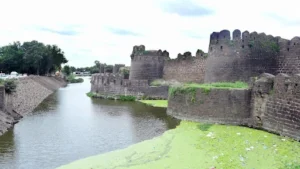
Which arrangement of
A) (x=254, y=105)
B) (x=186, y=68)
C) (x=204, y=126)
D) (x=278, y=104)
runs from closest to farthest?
(x=278, y=104), (x=254, y=105), (x=204, y=126), (x=186, y=68)

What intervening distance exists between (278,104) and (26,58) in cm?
5315

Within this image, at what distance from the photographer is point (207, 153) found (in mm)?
12125

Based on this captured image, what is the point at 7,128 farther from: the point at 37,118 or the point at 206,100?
the point at 206,100

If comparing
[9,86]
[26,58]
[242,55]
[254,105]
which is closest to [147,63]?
[242,55]

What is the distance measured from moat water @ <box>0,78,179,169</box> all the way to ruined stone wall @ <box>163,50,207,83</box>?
864 centimetres

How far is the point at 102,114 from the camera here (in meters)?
23.2

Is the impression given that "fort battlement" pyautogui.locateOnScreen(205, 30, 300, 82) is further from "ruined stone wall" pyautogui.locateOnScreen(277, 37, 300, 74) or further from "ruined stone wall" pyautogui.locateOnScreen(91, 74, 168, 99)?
"ruined stone wall" pyautogui.locateOnScreen(91, 74, 168, 99)

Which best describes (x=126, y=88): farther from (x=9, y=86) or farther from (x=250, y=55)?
(x=9, y=86)

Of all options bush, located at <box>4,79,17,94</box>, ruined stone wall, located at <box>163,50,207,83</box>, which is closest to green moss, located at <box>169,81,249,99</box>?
bush, located at <box>4,79,17,94</box>

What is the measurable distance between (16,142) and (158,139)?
5847 mm

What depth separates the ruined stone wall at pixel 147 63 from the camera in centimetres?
3600

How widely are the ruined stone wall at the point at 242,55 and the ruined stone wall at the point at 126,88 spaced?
28.9ft

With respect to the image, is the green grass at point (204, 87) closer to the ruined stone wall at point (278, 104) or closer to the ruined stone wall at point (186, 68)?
the ruined stone wall at point (278, 104)

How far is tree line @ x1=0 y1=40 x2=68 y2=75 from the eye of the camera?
199 ft
